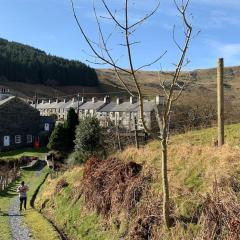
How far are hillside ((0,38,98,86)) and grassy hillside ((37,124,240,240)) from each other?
161 m

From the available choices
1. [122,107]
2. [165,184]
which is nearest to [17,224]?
[165,184]

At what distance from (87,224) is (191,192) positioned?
5.08 m

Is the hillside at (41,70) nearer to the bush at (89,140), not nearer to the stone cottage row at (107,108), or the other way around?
the stone cottage row at (107,108)

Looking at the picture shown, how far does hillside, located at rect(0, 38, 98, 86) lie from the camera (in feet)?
579

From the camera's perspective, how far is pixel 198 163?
14.8 metres

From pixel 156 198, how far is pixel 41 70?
176 metres

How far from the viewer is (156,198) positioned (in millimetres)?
13922

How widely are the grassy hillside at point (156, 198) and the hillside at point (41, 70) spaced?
528ft

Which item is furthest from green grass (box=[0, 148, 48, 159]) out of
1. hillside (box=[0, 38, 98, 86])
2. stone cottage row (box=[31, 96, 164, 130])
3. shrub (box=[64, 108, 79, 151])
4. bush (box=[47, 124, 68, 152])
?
hillside (box=[0, 38, 98, 86])

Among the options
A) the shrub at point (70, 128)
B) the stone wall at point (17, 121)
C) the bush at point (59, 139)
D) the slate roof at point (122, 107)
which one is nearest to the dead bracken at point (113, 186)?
the bush at point (59, 139)

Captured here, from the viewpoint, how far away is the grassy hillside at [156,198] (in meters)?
12.4

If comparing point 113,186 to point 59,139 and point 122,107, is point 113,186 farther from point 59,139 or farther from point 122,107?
point 122,107

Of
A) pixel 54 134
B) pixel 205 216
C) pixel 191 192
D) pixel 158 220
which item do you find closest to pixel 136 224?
pixel 158 220

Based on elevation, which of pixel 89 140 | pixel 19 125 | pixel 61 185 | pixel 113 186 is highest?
pixel 19 125
